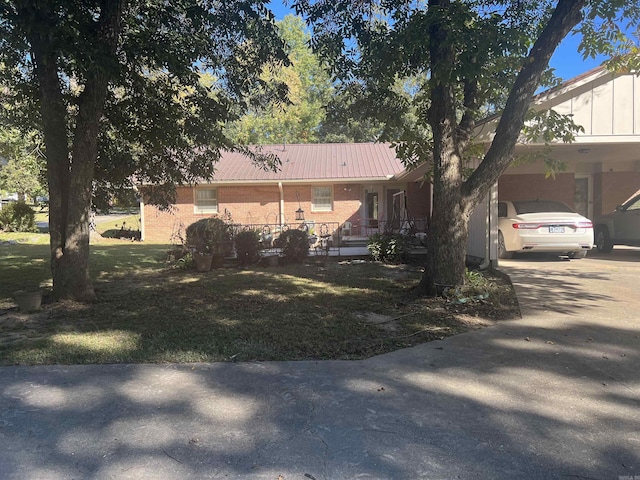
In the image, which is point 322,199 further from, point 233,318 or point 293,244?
point 233,318

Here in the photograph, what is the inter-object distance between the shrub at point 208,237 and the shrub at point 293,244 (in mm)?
1476

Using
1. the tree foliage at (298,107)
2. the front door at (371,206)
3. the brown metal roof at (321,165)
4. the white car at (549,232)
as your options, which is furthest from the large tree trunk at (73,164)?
the tree foliage at (298,107)

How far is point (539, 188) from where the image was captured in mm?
15578

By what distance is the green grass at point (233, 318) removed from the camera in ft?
16.8

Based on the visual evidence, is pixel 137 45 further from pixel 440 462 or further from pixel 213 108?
pixel 440 462

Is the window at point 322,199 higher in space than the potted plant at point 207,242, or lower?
higher

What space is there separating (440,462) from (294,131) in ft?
118

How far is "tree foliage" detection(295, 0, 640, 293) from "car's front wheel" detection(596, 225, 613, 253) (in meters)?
6.30

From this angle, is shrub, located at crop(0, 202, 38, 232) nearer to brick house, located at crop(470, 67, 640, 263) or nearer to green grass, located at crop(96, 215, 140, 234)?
green grass, located at crop(96, 215, 140, 234)

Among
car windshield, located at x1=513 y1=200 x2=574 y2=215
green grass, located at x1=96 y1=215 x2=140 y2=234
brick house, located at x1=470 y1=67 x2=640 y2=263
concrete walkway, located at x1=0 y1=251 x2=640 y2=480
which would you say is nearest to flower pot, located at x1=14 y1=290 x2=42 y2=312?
concrete walkway, located at x1=0 y1=251 x2=640 y2=480

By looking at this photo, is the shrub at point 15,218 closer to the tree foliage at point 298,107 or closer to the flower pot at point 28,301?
the tree foliage at point 298,107

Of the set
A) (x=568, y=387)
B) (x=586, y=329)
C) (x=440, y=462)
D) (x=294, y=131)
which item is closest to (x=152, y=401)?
(x=440, y=462)

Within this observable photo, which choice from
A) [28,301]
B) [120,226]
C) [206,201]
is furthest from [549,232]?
[120,226]

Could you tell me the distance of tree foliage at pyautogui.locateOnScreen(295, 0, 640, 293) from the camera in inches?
240
